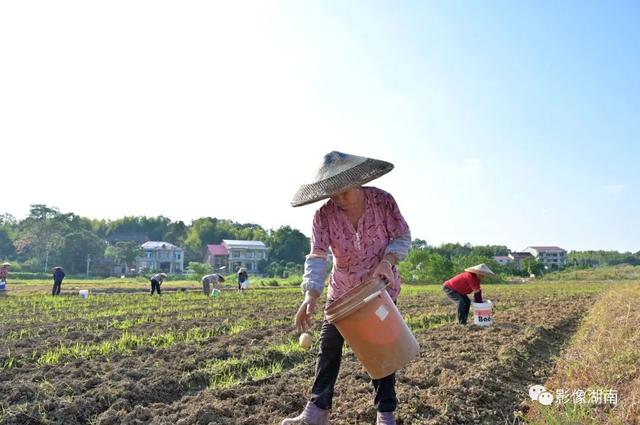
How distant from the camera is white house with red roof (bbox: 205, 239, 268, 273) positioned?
61.1m

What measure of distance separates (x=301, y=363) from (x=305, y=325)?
2.89m

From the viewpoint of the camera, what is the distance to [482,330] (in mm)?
7484

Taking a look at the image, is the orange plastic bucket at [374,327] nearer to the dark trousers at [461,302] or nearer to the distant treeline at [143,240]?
the dark trousers at [461,302]

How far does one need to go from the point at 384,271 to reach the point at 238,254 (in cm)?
6027

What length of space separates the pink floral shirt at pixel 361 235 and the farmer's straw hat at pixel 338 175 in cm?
16

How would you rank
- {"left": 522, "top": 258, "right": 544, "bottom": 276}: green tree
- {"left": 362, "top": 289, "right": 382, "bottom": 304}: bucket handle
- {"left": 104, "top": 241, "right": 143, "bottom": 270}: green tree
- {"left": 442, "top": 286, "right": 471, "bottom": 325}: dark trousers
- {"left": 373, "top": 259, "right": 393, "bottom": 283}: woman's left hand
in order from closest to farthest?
1. {"left": 362, "top": 289, "right": 382, "bottom": 304}: bucket handle
2. {"left": 373, "top": 259, "right": 393, "bottom": 283}: woman's left hand
3. {"left": 442, "top": 286, "right": 471, "bottom": 325}: dark trousers
4. {"left": 522, "top": 258, "right": 544, "bottom": 276}: green tree
5. {"left": 104, "top": 241, "right": 143, "bottom": 270}: green tree

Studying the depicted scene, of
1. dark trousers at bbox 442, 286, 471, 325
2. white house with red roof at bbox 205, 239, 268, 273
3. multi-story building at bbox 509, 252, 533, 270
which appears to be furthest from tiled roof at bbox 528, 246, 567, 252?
dark trousers at bbox 442, 286, 471, 325

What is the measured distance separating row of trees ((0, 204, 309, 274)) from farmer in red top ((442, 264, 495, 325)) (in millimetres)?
37914

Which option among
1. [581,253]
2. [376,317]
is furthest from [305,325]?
[581,253]

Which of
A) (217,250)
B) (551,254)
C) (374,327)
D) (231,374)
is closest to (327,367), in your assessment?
(374,327)

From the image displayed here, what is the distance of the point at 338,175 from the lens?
2605mm

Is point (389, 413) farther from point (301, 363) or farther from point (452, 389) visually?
point (301, 363)

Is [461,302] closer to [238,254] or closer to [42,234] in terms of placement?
[42,234]

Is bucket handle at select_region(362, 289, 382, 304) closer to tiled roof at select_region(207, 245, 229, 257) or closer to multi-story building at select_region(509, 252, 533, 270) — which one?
tiled roof at select_region(207, 245, 229, 257)
